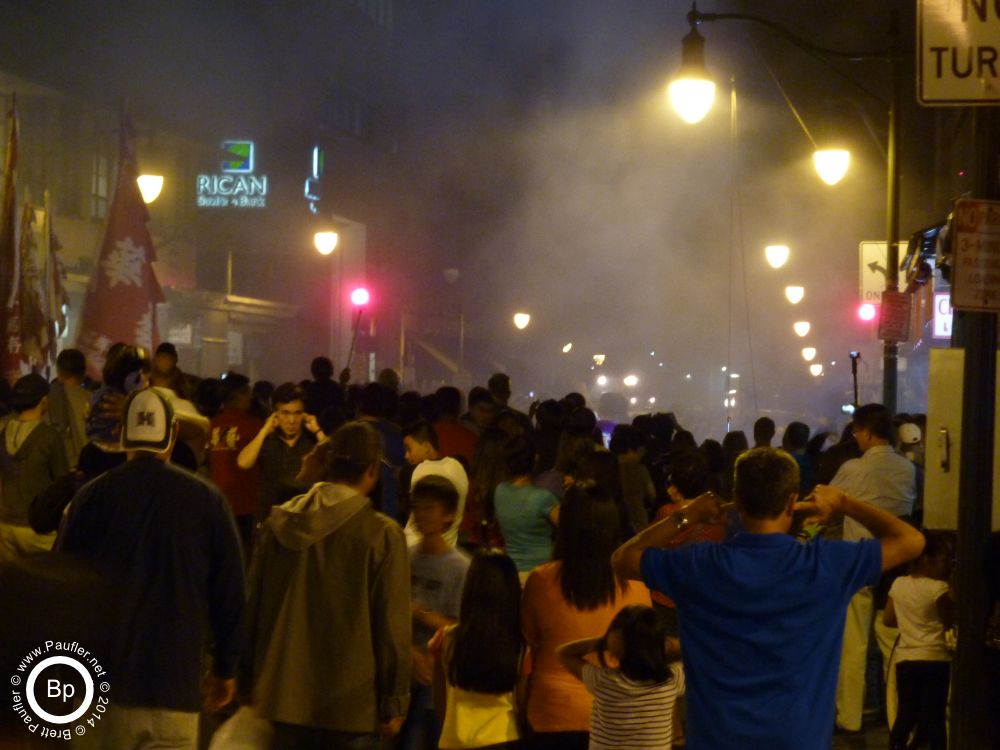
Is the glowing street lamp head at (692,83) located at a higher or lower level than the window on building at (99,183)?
lower

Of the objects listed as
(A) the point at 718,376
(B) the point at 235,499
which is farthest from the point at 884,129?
(A) the point at 718,376

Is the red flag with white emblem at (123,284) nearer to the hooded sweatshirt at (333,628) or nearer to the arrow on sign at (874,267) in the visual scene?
the hooded sweatshirt at (333,628)

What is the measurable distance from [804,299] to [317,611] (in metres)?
35.0

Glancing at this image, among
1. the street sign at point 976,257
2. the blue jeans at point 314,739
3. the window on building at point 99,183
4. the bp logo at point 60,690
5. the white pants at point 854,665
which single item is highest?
the window on building at point 99,183

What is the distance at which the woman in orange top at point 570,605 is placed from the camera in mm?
4625

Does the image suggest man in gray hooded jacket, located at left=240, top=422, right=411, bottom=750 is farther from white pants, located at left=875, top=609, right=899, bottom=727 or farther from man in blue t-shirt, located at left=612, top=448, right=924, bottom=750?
white pants, located at left=875, top=609, right=899, bottom=727

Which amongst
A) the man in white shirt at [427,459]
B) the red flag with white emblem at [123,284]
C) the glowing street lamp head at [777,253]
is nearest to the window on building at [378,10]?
the glowing street lamp head at [777,253]

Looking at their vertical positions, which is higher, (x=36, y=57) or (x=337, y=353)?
(x=36, y=57)

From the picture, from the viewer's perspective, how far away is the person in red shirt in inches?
357

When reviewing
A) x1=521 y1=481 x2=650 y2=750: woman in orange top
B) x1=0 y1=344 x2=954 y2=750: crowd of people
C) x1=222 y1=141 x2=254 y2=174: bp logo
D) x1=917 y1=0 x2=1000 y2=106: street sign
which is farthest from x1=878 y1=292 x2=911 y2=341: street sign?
x1=222 y1=141 x2=254 y2=174: bp logo

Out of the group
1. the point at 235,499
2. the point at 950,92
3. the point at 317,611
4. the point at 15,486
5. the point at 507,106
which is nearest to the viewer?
the point at 317,611

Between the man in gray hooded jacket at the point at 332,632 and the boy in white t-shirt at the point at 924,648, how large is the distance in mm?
3199

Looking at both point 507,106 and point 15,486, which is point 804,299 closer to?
point 507,106

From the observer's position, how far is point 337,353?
37.7 m
